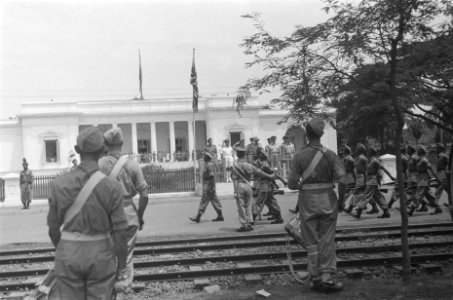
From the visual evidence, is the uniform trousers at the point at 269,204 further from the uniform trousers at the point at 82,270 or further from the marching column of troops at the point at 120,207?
the uniform trousers at the point at 82,270

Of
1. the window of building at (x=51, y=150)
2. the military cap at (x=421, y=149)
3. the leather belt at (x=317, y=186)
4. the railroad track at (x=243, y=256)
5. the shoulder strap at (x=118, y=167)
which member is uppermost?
the window of building at (x=51, y=150)

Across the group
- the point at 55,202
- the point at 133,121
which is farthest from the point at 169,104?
the point at 55,202

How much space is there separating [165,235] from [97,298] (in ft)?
26.8

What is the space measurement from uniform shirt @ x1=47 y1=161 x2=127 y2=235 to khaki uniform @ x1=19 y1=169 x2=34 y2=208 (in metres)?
19.0

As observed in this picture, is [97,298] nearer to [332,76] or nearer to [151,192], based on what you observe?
[332,76]

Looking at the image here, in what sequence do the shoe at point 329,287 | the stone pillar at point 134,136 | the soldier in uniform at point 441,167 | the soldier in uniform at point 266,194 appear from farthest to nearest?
the stone pillar at point 134,136 < the soldier in uniform at point 441,167 < the soldier in uniform at point 266,194 < the shoe at point 329,287

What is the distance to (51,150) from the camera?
155 feet

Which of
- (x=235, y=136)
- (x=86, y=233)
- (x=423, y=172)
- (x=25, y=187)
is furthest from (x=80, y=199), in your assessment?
(x=235, y=136)

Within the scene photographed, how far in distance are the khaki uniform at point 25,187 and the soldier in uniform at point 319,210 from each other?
1782cm

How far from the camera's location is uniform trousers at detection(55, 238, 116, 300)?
369 cm

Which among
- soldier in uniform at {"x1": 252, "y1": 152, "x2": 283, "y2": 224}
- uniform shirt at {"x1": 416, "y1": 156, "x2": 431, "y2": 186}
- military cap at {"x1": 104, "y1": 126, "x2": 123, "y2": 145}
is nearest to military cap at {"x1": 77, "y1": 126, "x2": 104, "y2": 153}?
military cap at {"x1": 104, "y1": 126, "x2": 123, "y2": 145}

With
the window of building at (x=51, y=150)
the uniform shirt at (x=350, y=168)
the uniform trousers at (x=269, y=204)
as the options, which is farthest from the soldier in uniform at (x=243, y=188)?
the window of building at (x=51, y=150)

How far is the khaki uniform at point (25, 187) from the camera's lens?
2153cm

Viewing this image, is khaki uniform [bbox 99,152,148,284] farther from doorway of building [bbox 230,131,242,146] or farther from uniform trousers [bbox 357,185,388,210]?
doorway of building [bbox 230,131,242,146]
